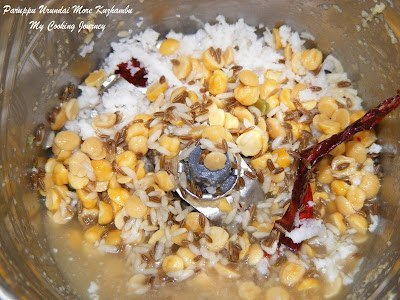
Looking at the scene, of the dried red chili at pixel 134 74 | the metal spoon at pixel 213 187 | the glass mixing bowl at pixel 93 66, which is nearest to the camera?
the glass mixing bowl at pixel 93 66

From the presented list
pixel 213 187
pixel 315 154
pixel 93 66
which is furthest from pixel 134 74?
pixel 315 154

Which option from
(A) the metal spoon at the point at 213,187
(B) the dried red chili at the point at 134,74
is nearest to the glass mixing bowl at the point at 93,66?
(B) the dried red chili at the point at 134,74

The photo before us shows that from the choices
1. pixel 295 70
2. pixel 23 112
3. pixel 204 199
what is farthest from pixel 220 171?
pixel 23 112

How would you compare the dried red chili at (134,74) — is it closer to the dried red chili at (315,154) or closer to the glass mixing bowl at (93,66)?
the glass mixing bowl at (93,66)

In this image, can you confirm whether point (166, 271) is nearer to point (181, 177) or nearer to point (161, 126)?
point (181, 177)

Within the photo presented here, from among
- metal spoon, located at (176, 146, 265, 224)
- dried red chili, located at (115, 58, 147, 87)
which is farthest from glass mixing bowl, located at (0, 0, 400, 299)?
metal spoon, located at (176, 146, 265, 224)
